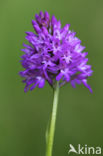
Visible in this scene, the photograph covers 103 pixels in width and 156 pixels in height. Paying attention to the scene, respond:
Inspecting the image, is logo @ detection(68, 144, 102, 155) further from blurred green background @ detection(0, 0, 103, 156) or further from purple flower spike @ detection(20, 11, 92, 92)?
purple flower spike @ detection(20, 11, 92, 92)

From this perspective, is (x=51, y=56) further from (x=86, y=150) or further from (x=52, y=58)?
(x=86, y=150)

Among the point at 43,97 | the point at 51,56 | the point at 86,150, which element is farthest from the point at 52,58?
the point at 43,97

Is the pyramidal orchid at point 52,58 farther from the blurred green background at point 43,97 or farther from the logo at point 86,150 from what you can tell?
the blurred green background at point 43,97

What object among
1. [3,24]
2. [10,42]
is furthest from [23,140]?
[3,24]

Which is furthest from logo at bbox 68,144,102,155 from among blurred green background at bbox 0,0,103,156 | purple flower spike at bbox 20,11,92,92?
purple flower spike at bbox 20,11,92,92

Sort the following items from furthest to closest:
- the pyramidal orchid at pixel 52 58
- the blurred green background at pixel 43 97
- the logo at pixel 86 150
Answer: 1. the blurred green background at pixel 43 97
2. the logo at pixel 86 150
3. the pyramidal orchid at pixel 52 58

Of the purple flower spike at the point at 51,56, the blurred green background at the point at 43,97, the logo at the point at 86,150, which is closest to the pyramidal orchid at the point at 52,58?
the purple flower spike at the point at 51,56

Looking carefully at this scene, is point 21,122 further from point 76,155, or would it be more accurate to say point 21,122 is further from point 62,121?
point 76,155

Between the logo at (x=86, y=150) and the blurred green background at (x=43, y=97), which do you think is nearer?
the logo at (x=86, y=150)
